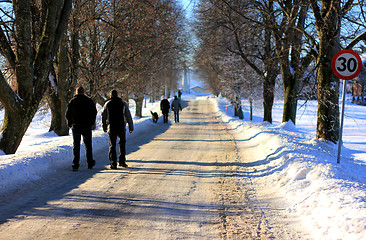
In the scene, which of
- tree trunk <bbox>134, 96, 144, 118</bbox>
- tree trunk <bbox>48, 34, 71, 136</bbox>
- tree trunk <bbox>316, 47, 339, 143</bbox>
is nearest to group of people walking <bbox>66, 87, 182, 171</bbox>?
tree trunk <bbox>316, 47, 339, 143</bbox>

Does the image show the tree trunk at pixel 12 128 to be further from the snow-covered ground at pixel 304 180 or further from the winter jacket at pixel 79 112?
the winter jacket at pixel 79 112

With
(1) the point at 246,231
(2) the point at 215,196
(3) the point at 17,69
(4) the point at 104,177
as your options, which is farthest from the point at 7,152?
(1) the point at 246,231

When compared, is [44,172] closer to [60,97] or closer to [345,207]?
[345,207]

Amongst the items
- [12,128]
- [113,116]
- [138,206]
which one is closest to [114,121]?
[113,116]

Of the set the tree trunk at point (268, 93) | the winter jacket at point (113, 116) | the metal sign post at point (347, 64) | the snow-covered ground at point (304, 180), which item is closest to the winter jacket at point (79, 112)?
the winter jacket at point (113, 116)

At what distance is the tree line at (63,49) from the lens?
8516 millimetres

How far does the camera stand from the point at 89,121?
747 cm

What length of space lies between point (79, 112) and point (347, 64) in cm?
663

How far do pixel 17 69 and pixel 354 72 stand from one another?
29.8 ft

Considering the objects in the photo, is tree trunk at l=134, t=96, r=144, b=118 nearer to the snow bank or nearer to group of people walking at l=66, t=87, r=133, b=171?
group of people walking at l=66, t=87, r=133, b=171

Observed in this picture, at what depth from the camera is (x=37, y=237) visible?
355cm

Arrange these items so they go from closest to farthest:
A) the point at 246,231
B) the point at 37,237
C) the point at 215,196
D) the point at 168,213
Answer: the point at 37,237
the point at 246,231
the point at 168,213
the point at 215,196

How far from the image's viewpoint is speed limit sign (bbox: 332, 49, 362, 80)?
682 centimetres

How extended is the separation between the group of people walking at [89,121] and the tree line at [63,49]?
2.31 metres
